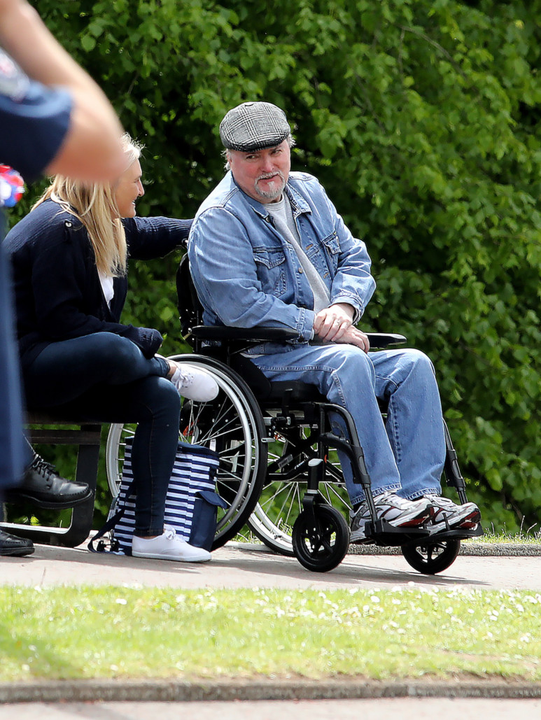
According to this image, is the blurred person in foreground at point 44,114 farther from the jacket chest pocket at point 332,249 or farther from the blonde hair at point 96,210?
the jacket chest pocket at point 332,249

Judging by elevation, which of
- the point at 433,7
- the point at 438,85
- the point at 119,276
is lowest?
the point at 119,276

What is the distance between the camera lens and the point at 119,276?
14.1 ft

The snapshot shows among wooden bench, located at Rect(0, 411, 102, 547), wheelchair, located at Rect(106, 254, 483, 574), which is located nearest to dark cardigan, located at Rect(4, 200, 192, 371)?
wooden bench, located at Rect(0, 411, 102, 547)

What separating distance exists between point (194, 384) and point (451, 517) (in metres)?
1.05

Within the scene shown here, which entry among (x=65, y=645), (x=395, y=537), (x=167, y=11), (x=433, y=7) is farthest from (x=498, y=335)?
(x=65, y=645)

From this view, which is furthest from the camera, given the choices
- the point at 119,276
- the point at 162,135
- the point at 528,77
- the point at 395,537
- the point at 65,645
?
the point at 528,77

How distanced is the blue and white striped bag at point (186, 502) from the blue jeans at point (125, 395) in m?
0.13

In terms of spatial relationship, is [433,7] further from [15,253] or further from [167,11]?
[15,253]

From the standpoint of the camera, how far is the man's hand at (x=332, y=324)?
14.3 feet

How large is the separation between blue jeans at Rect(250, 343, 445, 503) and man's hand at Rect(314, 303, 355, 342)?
3.0 inches

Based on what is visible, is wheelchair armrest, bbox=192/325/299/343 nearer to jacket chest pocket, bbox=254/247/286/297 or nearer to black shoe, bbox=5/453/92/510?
jacket chest pocket, bbox=254/247/286/297

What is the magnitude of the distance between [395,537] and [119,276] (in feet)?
4.59

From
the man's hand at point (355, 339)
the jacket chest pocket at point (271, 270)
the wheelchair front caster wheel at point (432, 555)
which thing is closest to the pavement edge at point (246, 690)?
the wheelchair front caster wheel at point (432, 555)

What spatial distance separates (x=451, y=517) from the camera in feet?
13.0
